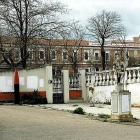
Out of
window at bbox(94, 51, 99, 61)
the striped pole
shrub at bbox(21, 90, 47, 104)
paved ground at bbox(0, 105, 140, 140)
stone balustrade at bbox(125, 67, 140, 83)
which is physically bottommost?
paved ground at bbox(0, 105, 140, 140)

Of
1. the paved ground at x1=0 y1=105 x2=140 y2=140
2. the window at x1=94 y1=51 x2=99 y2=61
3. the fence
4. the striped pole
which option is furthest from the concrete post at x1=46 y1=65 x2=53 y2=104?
the window at x1=94 y1=51 x2=99 y2=61

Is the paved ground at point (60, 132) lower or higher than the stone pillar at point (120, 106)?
lower

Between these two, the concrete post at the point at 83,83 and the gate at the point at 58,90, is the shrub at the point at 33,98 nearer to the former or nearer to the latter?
the gate at the point at 58,90

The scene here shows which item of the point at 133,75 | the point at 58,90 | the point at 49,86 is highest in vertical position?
the point at 133,75

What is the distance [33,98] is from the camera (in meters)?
24.7

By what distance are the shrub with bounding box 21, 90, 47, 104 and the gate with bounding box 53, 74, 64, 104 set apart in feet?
3.28

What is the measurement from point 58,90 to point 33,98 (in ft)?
7.13

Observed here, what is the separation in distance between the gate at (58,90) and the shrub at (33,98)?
3.28 ft

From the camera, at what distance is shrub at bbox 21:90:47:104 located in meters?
24.4

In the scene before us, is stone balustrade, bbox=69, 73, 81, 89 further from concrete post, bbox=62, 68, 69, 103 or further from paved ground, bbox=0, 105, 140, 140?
paved ground, bbox=0, 105, 140, 140

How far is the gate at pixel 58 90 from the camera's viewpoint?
25.7 meters

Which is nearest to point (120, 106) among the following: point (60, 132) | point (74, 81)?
point (60, 132)

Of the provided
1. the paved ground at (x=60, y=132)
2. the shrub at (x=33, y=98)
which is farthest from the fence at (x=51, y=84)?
the paved ground at (x=60, y=132)

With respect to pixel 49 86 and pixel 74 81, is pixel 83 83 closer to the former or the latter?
pixel 74 81
